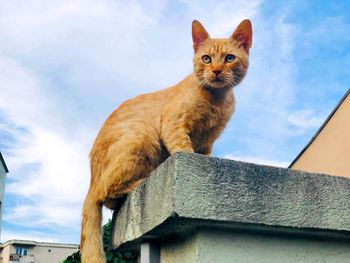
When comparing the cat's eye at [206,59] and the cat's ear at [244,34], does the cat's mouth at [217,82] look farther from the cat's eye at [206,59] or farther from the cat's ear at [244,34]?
the cat's ear at [244,34]

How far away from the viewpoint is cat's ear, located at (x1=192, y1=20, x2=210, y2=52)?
2.47 metres

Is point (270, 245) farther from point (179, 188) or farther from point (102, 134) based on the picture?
point (102, 134)

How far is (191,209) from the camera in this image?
5.02 ft

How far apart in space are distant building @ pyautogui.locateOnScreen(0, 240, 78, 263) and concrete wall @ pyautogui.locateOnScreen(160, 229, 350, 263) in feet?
86.9

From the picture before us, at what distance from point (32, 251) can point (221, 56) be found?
29.2m

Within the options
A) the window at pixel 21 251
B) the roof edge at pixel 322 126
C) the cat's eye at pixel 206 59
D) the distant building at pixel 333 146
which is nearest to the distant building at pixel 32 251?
the window at pixel 21 251

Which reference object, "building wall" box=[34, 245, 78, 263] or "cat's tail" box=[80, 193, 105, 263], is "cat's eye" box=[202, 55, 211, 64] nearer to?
"cat's tail" box=[80, 193, 105, 263]

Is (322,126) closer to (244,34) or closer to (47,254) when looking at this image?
(244,34)

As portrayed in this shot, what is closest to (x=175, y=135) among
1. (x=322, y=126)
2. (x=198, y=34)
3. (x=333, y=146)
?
(x=198, y=34)

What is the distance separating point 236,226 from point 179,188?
10.9 inches

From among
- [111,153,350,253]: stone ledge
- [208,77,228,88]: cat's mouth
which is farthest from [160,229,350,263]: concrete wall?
[208,77,228,88]: cat's mouth

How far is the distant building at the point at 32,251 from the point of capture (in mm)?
27672

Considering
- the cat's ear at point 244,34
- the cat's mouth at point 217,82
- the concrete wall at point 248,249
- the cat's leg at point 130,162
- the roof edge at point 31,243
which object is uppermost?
the roof edge at point 31,243

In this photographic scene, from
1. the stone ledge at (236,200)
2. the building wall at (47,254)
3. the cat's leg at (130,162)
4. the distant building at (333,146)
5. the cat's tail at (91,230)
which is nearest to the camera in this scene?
the stone ledge at (236,200)
